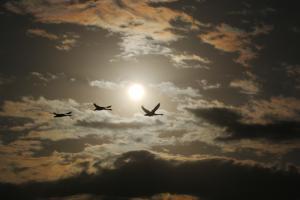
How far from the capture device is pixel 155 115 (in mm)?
102125

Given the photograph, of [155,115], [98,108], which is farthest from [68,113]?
[155,115]

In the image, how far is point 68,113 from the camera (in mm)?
97250

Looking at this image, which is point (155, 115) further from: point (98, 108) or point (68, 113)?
point (68, 113)

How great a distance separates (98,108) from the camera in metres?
96.2

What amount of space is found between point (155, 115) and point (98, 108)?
14742 mm

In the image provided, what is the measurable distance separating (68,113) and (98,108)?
7379 mm

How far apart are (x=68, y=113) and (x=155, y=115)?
2115 centimetres
